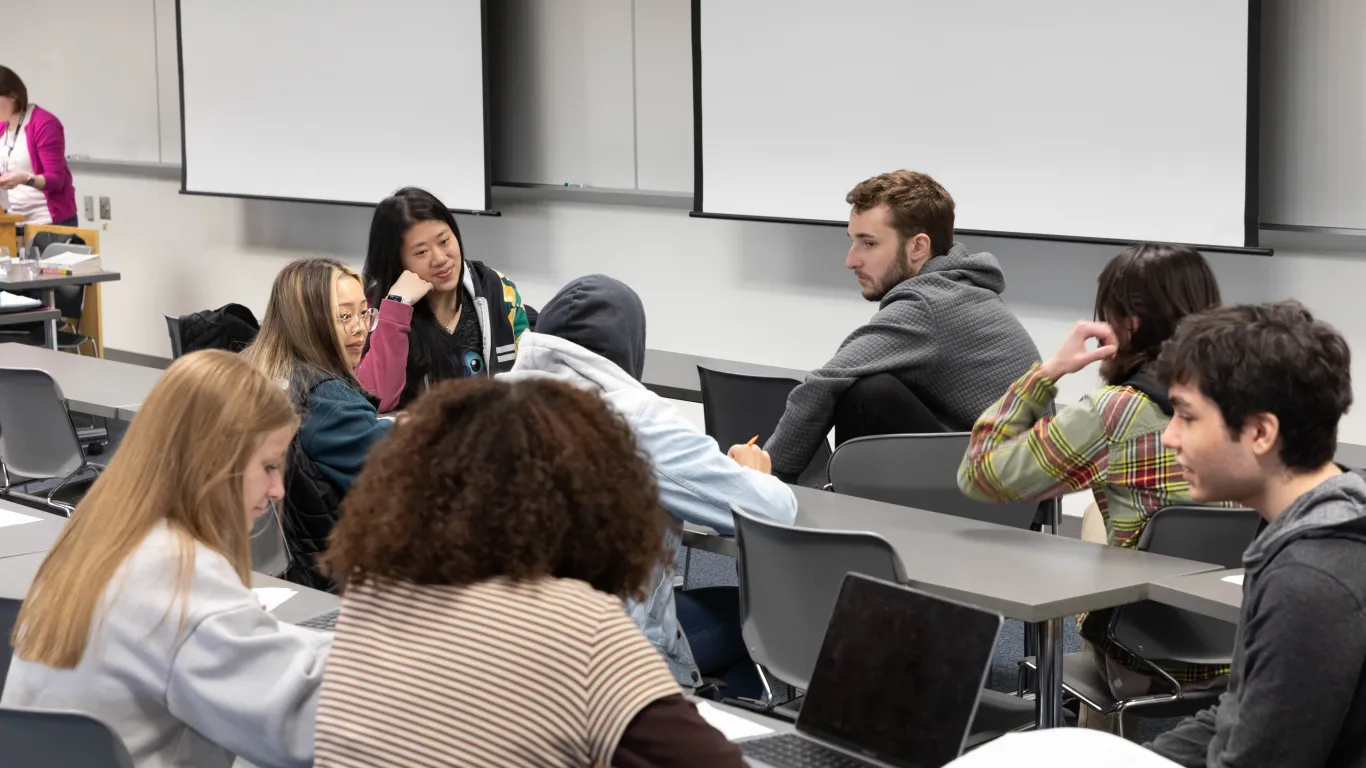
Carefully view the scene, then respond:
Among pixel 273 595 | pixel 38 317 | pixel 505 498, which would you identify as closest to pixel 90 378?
pixel 38 317

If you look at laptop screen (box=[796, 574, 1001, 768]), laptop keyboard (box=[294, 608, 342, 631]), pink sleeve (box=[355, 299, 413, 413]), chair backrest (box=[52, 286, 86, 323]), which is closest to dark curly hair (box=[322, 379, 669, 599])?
laptop screen (box=[796, 574, 1001, 768])

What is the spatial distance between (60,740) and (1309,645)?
137 centimetres

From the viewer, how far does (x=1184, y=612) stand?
8.86ft

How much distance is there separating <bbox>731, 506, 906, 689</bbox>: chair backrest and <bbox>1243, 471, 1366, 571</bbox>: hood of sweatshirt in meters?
0.78

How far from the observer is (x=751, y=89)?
5809 mm

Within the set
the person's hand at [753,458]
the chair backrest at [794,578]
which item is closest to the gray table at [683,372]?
the person's hand at [753,458]

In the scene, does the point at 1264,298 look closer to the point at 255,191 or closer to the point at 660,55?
the point at 660,55

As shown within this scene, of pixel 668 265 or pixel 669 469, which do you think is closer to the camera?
pixel 669 469

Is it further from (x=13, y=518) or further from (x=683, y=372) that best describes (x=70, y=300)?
(x=13, y=518)

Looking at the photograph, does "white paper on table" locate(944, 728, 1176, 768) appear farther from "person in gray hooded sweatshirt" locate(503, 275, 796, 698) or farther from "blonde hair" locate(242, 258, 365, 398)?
"blonde hair" locate(242, 258, 365, 398)

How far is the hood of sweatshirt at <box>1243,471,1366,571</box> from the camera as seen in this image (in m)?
1.66

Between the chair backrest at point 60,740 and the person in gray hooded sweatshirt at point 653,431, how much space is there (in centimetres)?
115

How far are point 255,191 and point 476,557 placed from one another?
6.90 meters

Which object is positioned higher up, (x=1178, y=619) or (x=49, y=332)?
(x=49, y=332)
